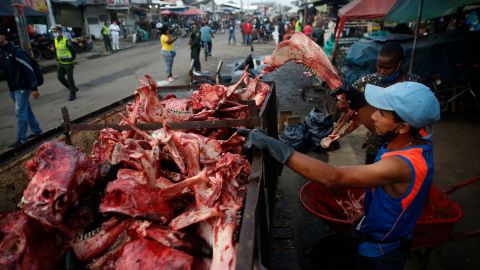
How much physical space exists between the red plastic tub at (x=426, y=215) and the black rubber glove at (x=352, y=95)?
985 millimetres

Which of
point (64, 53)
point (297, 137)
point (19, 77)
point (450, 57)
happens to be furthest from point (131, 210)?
point (64, 53)

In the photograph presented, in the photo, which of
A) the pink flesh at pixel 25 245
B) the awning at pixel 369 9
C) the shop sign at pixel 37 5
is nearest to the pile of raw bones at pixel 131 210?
the pink flesh at pixel 25 245

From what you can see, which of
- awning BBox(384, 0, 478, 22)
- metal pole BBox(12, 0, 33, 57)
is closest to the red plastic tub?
awning BBox(384, 0, 478, 22)

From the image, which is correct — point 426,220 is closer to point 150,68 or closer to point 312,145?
point 312,145

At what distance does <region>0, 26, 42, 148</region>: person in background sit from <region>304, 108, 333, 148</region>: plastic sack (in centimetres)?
584

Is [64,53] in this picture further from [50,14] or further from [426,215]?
[50,14]

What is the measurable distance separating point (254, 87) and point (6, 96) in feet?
36.6

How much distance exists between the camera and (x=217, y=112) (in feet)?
11.5

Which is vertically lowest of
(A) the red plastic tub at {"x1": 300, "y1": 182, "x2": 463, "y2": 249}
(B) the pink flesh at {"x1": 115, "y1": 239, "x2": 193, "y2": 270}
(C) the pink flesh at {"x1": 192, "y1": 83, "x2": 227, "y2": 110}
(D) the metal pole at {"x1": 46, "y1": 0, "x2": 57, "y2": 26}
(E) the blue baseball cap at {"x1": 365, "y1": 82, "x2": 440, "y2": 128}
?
(A) the red plastic tub at {"x1": 300, "y1": 182, "x2": 463, "y2": 249}

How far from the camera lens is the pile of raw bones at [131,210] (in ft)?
5.90

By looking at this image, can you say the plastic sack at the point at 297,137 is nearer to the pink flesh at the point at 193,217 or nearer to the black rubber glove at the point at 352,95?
the black rubber glove at the point at 352,95

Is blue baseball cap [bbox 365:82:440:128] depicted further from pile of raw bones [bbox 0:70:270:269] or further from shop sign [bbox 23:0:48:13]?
shop sign [bbox 23:0:48:13]

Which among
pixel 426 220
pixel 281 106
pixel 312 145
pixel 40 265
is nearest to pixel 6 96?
pixel 281 106

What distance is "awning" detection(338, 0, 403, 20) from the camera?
8.66m
